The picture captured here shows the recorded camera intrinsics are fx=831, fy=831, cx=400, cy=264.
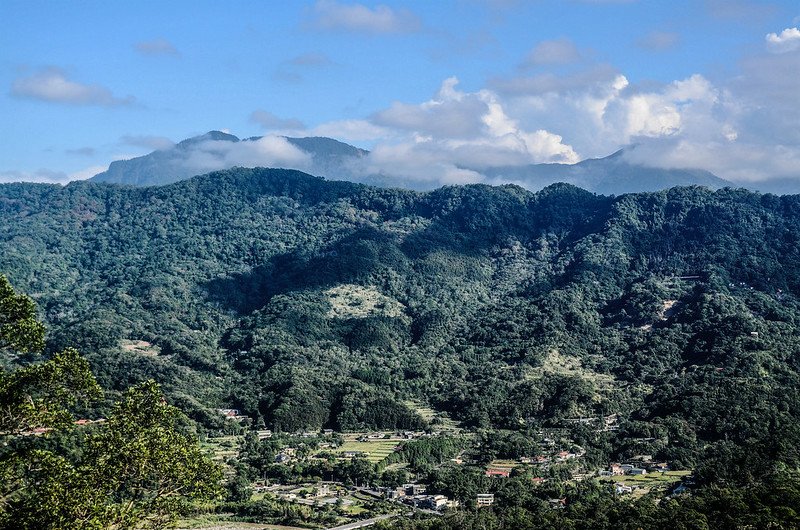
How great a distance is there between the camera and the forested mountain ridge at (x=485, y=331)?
4286 inches

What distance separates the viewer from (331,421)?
11800 centimetres

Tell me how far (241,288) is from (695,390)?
10527cm

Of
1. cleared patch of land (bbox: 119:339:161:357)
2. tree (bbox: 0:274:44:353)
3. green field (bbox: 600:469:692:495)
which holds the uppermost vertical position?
tree (bbox: 0:274:44:353)

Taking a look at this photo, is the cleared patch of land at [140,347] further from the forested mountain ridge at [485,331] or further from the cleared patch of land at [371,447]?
the cleared patch of land at [371,447]

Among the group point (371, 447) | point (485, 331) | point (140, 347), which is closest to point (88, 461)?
point (371, 447)

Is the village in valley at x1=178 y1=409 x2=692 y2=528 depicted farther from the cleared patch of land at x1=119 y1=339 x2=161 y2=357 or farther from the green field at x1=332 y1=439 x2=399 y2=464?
the cleared patch of land at x1=119 y1=339 x2=161 y2=357

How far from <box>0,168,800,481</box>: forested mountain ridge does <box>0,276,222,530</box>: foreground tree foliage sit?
5895cm

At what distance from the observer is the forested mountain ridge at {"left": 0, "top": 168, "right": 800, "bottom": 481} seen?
108875mm

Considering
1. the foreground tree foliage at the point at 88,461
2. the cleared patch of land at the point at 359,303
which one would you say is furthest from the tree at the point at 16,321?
the cleared patch of land at the point at 359,303

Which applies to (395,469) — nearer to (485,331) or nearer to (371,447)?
(371,447)

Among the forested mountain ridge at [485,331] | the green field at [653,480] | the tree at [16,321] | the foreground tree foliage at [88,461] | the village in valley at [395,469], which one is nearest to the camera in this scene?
the foreground tree foliage at [88,461]

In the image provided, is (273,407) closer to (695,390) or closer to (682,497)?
(695,390)

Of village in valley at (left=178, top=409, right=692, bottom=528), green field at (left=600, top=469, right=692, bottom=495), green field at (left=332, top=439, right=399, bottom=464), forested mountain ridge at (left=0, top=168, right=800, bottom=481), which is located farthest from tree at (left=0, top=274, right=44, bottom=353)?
green field at (left=332, top=439, right=399, bottom=464)

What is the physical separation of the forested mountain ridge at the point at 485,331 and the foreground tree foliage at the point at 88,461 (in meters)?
59.0
